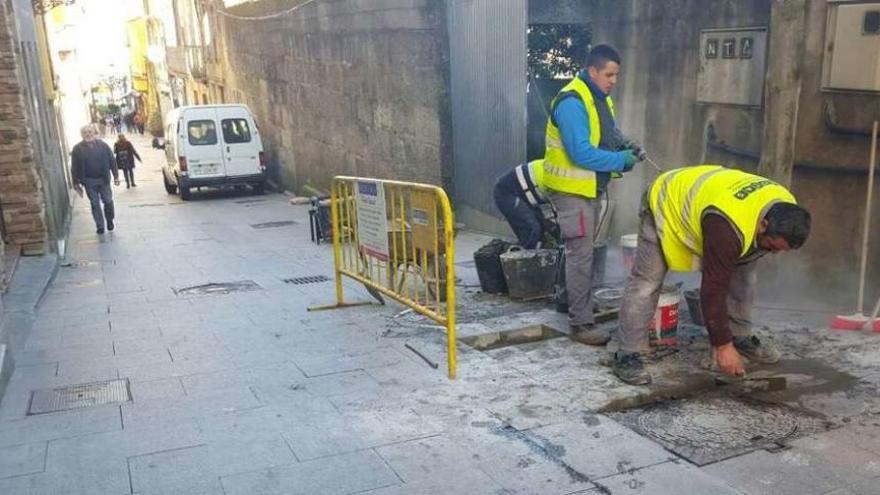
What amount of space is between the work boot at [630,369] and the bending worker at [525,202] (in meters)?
2.20

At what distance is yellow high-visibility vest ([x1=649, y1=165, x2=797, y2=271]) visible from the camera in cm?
378

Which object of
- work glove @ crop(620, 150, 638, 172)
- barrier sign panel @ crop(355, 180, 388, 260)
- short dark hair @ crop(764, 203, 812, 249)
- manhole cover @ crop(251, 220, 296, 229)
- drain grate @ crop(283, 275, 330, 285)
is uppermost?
work glove @ crop(620, 150, 638, 172)

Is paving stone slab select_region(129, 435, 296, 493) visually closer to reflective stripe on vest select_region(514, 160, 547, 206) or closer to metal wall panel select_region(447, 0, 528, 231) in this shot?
reflective stripe on vest select_region(514, 160, 547, 206)

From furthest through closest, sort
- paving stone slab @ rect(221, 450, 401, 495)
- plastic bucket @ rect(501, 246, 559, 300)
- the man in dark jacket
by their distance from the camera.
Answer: the man in dark jacket, plastic bucket @ rect(501, 246, 559, 300), paving stone slab @ rect(221, 450, 401, 495)

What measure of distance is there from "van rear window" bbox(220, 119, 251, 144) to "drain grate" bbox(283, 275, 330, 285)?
11.3 metres

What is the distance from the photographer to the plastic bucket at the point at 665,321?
481 cm

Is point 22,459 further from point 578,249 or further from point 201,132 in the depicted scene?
point 201,132

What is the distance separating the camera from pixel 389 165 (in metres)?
12.2

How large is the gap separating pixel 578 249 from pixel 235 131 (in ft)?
49.0

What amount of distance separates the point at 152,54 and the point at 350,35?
33697 mm

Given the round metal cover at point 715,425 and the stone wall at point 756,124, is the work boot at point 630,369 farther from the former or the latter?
Result: the stone wall at point 756,124

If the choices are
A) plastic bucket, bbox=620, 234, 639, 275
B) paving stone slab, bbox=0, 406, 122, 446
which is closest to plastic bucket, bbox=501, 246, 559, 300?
plastic bucket, bbox=620, 234, 639, 275

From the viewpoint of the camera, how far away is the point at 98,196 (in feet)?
39.2

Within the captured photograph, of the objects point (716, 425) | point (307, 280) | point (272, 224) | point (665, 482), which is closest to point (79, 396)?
point (665, 482)
